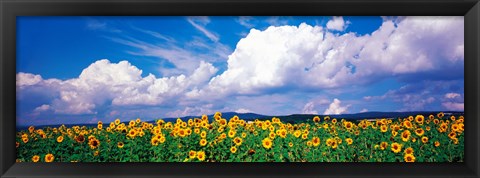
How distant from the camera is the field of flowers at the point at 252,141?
2025mm

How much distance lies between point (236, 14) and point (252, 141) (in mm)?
608

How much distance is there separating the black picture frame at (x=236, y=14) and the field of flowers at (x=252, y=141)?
0.17 ft

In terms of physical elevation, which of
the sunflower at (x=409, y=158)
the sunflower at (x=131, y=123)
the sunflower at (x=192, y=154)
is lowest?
the sunflower at (x=409, y=158)

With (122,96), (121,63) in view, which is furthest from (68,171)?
(121,63)

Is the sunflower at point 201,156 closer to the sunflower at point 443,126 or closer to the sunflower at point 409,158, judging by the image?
the sunflower at point 409,158

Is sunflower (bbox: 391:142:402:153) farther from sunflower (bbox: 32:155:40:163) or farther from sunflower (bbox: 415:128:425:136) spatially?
sunflower (bbox: 32:155:40:163)

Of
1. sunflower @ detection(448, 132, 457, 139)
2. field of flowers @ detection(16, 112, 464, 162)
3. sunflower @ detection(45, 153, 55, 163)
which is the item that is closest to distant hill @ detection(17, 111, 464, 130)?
field of flowers @ detection(16, 112, 464, 162)

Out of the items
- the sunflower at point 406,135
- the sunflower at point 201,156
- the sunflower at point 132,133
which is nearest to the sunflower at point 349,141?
the sunflower at point 406,135

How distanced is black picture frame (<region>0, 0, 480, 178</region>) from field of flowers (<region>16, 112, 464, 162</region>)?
0.17 ft

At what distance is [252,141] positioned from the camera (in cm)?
204

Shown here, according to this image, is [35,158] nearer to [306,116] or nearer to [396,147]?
[306,116]

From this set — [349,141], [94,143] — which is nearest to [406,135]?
[349,141]

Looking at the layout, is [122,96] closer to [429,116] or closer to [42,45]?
[42,45]

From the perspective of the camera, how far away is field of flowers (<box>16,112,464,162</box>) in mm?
2025
